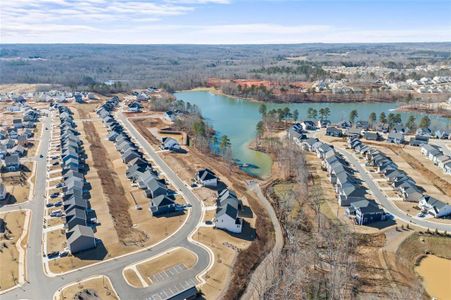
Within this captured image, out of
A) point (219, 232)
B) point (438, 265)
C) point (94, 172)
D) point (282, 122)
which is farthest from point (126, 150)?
point (438, 265)

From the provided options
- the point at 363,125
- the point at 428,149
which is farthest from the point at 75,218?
the point at 363,125

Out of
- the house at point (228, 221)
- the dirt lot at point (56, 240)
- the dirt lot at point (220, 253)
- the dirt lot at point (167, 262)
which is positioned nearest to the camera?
the dirt lot at point (220, 253)

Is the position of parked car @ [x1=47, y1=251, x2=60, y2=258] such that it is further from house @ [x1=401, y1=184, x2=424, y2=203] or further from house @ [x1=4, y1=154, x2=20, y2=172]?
house @ [x1=401, y1=184, x2=424, y2=203]

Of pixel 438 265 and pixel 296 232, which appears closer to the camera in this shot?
pixel 438 265

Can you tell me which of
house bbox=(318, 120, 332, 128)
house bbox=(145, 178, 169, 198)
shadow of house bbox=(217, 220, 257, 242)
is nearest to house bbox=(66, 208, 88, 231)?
house bbox=(145, 178, 169, 198)

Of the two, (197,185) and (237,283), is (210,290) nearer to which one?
(237,283)

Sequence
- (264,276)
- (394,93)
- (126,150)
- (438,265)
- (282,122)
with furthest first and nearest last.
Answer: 1. (394,93)
2. (282,122)
3. (126,150)
4. (438,265)
5. (264,276)

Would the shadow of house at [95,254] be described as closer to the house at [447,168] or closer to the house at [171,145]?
the house at [171,145]

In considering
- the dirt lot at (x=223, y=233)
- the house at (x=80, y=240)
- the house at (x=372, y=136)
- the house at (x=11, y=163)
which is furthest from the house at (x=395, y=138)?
the house at (x=11, y=163)
